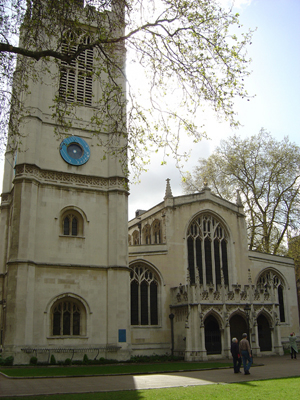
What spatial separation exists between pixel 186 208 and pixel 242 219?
5403 millimetres

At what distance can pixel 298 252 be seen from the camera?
38750 mm

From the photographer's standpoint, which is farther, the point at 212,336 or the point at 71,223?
the point at 212,336

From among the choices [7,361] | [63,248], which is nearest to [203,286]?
[63,248]

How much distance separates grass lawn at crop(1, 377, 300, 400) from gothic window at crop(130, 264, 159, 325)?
15.4m

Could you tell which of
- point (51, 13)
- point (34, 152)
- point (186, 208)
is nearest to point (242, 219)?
point (186, 208)

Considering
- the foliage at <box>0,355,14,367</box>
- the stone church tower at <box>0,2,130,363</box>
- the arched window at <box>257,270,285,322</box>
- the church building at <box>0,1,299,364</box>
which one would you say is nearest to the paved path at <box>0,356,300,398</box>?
the foliage at <box>0,355,14,367</box>

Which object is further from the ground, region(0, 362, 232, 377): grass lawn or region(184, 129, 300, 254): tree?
region(184, 129, 300, 254): tree

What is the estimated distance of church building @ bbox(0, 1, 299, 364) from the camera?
74.1 ft

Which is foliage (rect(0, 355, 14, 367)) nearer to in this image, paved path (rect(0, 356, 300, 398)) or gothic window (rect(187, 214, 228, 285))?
paved path (rect(0, 356, 300, 398))

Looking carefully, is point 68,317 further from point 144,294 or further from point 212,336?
point 212,336

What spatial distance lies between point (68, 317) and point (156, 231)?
12.5 m

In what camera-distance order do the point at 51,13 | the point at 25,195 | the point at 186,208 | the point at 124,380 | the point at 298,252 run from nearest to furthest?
the point at 51,13, the point at 124,380, the point at 25,195, the point at 186,208, the point at 298,252

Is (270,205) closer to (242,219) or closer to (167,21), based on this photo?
(242,219)

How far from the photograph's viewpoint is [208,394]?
11.0 metres
